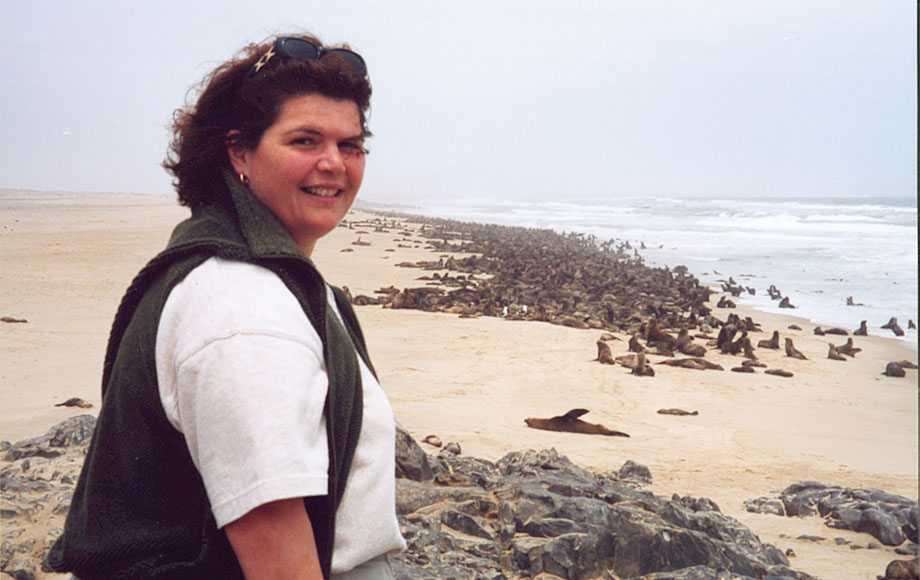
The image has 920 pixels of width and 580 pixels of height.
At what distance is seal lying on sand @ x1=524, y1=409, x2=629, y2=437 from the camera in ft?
21.6

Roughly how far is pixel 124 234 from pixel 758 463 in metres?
25.2

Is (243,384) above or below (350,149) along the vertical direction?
below

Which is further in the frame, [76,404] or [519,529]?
[76,404]

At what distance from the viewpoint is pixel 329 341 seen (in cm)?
136

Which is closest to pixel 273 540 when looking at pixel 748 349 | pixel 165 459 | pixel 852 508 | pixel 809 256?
pixel 165 459

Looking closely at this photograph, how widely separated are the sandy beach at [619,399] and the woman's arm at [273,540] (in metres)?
3.48

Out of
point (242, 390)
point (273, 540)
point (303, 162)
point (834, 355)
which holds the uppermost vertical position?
point (303, 162)

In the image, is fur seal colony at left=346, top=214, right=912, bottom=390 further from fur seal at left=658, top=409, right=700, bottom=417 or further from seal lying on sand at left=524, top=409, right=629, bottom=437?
seal lying on sand at left=524, top=409, right=629, bottom=437

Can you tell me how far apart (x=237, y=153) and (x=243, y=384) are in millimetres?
619

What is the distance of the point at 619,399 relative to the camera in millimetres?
7902

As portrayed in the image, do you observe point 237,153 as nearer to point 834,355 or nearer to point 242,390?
point 242,390

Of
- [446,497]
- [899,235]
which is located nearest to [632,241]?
[899,235]

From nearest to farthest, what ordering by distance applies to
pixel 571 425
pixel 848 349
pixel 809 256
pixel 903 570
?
pixel 903 570 < pixel 571 425 < pixel 848 349 < pixel 809 256

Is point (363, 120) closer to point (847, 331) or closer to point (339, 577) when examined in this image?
point (339, 577)
